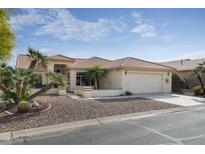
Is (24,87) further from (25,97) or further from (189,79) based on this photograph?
(189,79)

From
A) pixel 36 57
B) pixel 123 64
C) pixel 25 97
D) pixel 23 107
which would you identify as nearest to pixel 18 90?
pixel 25 97

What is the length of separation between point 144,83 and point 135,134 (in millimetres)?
14303

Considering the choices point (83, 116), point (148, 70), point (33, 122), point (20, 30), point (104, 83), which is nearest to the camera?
point (33, 122)

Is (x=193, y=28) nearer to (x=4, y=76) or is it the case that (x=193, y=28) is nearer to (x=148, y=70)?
(x=148, y=70)

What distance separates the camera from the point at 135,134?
711cm

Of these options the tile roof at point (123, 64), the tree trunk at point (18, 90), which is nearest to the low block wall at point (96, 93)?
the tile roof at point (123, 64)

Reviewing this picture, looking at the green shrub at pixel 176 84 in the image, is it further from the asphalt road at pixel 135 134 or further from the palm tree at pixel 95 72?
the asphalt road at pixel 135 134

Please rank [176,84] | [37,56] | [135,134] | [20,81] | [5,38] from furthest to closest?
[176,84] < [5,38] < [37,56] < [20,81] < [135,134]

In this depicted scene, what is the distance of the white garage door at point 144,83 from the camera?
798 inches

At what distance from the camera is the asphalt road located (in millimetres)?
6387

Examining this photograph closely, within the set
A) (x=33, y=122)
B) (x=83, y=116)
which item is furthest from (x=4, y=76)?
(x=83, y=116)

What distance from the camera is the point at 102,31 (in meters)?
14.3

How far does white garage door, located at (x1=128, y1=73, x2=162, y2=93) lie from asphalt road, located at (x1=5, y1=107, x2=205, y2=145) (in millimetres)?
11205
